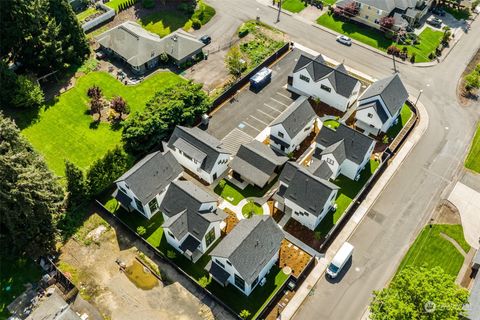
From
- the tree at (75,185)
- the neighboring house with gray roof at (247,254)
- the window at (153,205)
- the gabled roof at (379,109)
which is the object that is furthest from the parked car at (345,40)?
the tree at (75,185)

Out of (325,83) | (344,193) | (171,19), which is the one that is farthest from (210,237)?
(171,19)

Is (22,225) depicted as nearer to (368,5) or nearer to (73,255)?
(73,255)

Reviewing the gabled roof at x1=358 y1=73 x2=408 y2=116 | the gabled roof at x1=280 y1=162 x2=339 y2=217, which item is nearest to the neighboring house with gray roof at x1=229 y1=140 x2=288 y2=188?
the gabled roof at x1=280 y1=162 x2=339 y2=217

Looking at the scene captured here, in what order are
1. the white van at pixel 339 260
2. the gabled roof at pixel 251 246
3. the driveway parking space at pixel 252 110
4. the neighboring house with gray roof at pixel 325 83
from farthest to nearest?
the neighboring house with gray roof at pixel 325 83 → the driveway parking space at pixel 252 110 → the white van at pixel 339 260 → the gabled roof at pixel 251 246

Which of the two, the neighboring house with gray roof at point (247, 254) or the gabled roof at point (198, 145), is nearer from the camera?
the neighboring house with gray roof at point (247, 254)

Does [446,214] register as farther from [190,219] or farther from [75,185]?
[75,185]

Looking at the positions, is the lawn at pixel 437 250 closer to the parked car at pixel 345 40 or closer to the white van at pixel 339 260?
the white van at pixel 339 260
